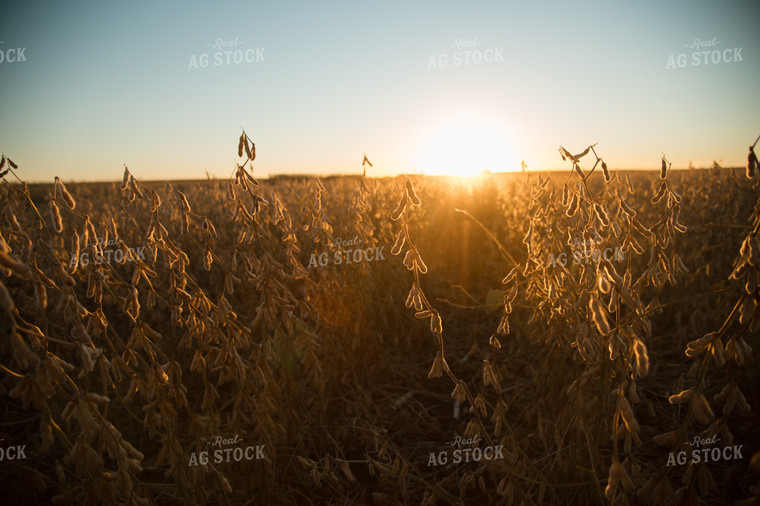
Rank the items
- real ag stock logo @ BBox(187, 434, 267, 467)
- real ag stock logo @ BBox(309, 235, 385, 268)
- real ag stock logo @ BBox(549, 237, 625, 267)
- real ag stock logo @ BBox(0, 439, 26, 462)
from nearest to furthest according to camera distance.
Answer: real ag stock logo @ BBox(549, 237, 625, 267), real ag stock logo @ BBox(187, 434, 267, 467), real ag stock logo @ BBox(0, 439, 26, 462), real ag stock logo @ BBox(309, 235, 385, 268)

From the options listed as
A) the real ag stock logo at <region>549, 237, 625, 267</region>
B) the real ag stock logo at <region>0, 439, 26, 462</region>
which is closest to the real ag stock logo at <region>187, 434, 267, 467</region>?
the real ag stock logo at <region>0, 439, 26, 462</region>

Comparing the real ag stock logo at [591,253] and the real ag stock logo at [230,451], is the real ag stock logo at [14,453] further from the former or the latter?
the real ag stock logo at [591,253]

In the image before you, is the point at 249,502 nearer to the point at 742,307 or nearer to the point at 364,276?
the point at 364,276

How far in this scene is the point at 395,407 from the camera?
334 cm

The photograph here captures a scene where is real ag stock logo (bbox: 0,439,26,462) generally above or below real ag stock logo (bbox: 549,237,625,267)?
below

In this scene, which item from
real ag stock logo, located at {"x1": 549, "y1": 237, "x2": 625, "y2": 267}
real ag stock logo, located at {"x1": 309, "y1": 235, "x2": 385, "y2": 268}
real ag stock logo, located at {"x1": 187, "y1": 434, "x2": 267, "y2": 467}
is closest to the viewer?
real ag stock logo, located at {"x1": 549, "y1": 237, "x2": 625, "y2": 267}

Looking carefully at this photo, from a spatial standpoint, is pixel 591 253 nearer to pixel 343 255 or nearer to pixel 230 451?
pixel 230 451

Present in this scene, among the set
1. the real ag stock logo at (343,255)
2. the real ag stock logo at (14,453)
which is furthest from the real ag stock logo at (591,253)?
the real ag stock logo at (14,453)

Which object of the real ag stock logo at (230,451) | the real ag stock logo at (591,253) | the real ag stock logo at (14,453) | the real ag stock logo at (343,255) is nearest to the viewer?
the real ag stock logo at (591,253)

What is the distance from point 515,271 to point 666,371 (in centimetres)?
272

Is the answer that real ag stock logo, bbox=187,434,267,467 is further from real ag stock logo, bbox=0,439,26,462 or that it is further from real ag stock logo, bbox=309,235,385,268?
real ag stock logo, bbox=309,235,385,268

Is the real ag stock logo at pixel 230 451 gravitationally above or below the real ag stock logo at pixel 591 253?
below


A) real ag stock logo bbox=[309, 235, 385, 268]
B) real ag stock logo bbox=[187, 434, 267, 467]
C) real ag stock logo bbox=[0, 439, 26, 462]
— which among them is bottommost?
real ag stock logo bbox=[0, 439, 26, 462]

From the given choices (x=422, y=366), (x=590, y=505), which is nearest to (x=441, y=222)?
(x=422, y=366)
